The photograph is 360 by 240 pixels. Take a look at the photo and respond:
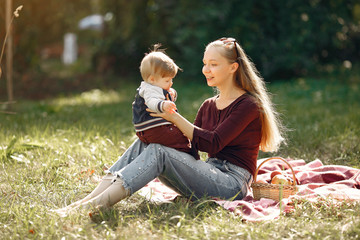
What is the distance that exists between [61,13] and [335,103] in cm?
796

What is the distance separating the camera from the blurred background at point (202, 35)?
10320 mm

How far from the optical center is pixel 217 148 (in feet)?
9.50

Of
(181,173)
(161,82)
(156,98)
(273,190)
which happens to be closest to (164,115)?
(156,98)

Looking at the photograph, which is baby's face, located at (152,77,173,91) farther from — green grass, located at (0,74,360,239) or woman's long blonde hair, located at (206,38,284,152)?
green grass, located at (0,74,360,239)

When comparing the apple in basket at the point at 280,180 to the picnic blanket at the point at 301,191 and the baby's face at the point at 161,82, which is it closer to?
the picnic blanket at the point at 301,191

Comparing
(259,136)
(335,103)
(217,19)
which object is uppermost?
(217,19)

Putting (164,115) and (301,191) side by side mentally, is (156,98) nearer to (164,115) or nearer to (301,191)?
(164,115)

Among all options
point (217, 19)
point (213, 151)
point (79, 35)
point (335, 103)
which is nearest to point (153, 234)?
point (213, 151)

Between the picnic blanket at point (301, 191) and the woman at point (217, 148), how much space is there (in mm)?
151

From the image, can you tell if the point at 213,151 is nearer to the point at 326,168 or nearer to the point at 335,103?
the point at 326,168

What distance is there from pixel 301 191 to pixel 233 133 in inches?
27.3

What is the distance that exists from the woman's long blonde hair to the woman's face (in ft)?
0.10

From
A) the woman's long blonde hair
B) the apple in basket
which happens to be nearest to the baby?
the woman's long blonde hair

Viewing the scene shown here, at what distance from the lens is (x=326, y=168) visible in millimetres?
3707
